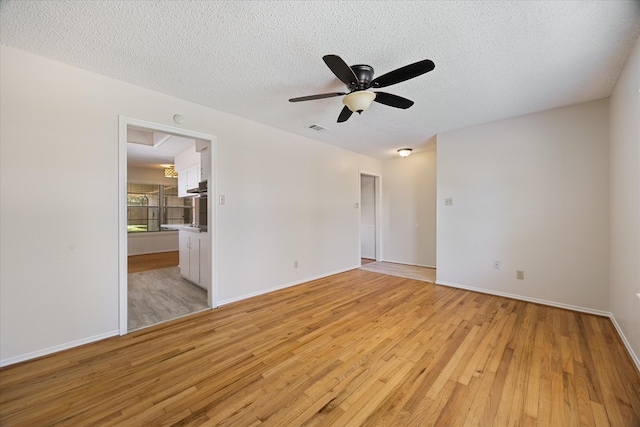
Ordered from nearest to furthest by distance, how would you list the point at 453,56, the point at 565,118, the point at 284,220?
the point at 453,56, the point at 565,118, the point at 284,220

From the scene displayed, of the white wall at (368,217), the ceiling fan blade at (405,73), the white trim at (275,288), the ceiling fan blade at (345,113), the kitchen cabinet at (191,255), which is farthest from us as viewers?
the white wall at (368,217)

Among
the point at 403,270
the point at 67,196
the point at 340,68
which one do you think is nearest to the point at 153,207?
the point at 67,196

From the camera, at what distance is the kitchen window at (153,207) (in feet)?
25.4

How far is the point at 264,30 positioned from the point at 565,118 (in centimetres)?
379

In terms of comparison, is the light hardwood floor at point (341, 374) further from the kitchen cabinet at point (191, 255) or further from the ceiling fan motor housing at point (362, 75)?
the ceiling fan motor housing at point (362, 75)

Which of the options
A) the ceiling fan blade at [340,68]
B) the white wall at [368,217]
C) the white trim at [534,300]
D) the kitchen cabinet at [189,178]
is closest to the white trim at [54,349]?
the ceiling fan blade at [340,68]

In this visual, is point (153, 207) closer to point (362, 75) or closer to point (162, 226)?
point (162, 226)

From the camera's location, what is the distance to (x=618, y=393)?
1.70 m

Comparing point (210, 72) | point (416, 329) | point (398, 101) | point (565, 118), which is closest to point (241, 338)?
point (416, 329)

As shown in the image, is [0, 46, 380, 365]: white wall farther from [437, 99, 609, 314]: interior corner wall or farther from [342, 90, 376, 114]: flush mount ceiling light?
[437, 99, 609, 314]: interior corner wall

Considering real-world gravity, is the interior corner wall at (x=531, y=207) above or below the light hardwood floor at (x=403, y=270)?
above

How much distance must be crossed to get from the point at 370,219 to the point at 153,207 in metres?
6.84

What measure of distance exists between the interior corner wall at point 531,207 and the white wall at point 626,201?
0.23 m

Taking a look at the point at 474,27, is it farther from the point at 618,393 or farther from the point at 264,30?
the point at 618,393
